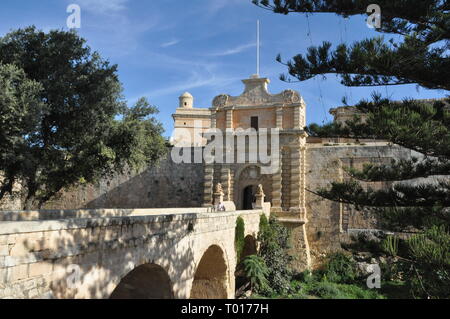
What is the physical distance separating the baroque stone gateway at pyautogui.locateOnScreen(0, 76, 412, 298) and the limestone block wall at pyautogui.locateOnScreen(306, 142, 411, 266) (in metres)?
0.05

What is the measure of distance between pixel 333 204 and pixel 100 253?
15794mm

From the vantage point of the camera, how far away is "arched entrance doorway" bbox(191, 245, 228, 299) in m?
12.4

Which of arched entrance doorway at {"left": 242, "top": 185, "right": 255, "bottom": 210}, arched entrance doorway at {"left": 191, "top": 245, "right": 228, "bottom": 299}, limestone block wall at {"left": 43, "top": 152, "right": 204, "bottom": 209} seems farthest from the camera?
limestone block wall at {"left": 43, "top": 152, "right": 204, "bottom": 209}

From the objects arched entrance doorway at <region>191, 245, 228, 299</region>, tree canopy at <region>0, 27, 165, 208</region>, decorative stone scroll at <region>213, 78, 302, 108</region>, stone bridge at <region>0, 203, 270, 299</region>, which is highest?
decorative stone scroll at <region>213, 78, 302, 108</region>

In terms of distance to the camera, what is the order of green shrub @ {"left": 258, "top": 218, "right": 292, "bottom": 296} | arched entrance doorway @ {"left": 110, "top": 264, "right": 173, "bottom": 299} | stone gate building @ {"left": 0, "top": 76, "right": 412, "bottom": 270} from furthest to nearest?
stone gate building @ {"left": 0, "top": 76, "right": 412, "bottom": 270}, green shrub @ {"left": 258, "top": 218, "right": 292, "bottom": 296}, arched entrance doorway @ {"left": 110, "top": 264, "right": 173, "bottom": 299}

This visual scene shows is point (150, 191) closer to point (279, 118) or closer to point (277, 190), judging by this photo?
point (277, 190)

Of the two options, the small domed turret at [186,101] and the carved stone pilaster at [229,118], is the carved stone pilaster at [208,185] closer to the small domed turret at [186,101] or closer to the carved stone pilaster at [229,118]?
the carved stone pilaster at [229,118]

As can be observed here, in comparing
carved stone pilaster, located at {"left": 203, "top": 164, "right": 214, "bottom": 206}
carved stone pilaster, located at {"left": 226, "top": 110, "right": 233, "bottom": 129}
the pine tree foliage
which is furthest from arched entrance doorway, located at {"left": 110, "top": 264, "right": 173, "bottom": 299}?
carved stone pilaster, located at {"left": 226, "top": 110, "right": 233, "bottom": 129}

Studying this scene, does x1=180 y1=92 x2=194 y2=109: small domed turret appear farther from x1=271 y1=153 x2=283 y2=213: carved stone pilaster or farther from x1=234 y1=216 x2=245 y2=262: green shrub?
x1=234 y1=216 x2=245 y2=262: green shrub

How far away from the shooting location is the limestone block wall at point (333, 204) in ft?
62.2

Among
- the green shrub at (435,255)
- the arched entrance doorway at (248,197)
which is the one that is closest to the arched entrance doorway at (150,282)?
the green shrub at (435,255)

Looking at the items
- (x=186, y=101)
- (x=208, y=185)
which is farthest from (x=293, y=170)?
(x=186, y=101)

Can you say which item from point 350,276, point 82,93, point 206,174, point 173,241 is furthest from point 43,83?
point 350,276

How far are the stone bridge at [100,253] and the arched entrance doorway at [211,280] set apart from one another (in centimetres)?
Result: 145
